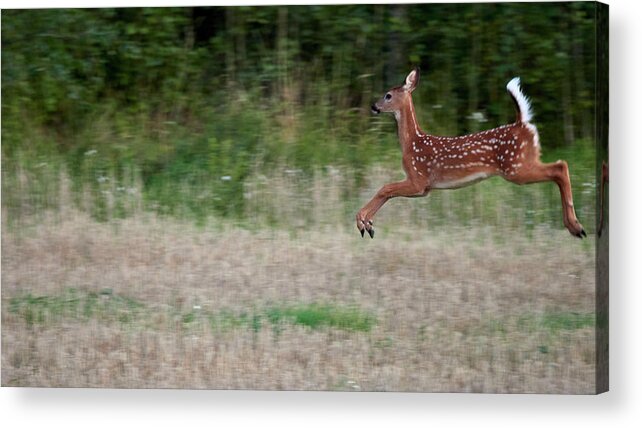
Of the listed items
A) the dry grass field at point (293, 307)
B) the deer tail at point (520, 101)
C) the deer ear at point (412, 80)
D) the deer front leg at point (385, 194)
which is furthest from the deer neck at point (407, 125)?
the deer tail at point (520, 101)

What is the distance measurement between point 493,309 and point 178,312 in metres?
2.08

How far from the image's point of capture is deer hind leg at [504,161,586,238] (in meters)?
9.84

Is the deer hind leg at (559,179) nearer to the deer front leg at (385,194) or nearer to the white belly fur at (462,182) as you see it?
the white belly fur at (462,182)

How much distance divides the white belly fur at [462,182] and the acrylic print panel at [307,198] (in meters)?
0.04

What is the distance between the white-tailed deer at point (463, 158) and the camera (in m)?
9.88

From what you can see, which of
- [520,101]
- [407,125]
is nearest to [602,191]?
[520,101]

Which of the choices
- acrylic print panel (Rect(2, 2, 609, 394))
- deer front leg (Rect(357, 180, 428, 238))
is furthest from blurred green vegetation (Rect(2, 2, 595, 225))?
deer front leg (Rect(357, 180, 428, 238))

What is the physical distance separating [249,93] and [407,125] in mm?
1074

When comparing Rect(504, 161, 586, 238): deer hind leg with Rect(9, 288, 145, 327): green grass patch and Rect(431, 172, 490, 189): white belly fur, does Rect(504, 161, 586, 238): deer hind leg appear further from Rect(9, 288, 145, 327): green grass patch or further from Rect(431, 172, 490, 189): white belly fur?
Rect(9, 288, 145, 327): green grass patch

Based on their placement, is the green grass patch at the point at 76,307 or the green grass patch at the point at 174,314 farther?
the green grass patch at the point at 76,307

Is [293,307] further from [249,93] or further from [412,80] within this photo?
[412,80]

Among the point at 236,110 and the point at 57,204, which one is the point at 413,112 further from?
the point at 57,204

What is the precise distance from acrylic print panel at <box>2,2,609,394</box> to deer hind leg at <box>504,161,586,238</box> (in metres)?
0.02

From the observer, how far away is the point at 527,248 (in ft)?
32.4
